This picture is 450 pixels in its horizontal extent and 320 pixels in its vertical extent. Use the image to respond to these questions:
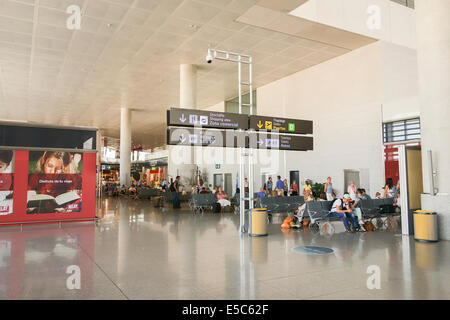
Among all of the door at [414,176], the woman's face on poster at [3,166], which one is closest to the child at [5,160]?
the woman's face on poster at [3,166]

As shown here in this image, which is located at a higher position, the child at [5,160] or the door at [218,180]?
the child at [5,160]

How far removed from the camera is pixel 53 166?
10.7 meters

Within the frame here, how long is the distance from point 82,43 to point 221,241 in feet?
39.7

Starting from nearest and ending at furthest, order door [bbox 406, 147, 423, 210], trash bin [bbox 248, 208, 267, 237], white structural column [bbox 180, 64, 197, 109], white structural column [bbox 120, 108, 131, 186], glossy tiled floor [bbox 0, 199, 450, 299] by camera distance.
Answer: glossy tiled floor [bbox 0, 199, 450, 299]
trash bin [bbox 248, 208, 267, 237]
door [bbox 406, 147, 423, 210]
white structural column [bbox 180, 64, 197, 109]
white structural column [bbox 120, 108, 131, 186]

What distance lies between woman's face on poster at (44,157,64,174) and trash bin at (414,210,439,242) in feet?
34.4

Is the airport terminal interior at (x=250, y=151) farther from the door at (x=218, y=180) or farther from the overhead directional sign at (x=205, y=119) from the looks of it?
the door at (x=218, y=180)

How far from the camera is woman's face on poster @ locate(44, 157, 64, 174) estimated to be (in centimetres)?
1062

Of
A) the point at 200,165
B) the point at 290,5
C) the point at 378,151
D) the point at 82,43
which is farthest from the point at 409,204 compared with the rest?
the point at 200,165

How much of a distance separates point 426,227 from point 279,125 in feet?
15.4

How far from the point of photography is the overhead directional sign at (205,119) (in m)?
8.81

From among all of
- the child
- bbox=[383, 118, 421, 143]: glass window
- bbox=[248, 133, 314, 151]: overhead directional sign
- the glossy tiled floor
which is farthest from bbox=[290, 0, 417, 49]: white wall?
the child

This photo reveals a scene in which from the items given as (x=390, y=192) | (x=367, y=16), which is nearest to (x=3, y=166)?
(x=390, y=192)

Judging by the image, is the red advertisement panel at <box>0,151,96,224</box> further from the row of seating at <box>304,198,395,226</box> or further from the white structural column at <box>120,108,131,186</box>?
the white structural column at <box>120,108,131,186</box>

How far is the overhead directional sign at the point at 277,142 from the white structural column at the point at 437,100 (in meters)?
3.30
